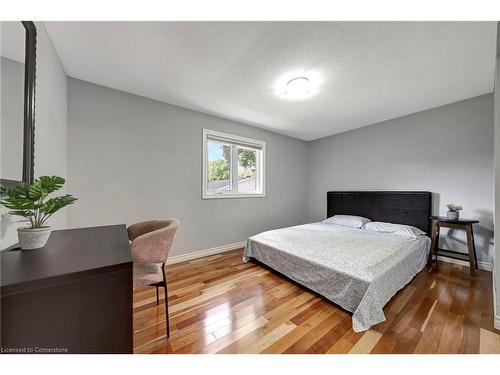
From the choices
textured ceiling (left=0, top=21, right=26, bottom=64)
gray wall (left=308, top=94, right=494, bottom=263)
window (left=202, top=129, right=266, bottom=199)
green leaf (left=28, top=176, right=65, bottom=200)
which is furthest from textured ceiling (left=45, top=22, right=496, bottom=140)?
green leaf (left=28, top=176, right=65, bottom=200)

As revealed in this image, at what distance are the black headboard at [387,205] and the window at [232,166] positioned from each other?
5.19 ft

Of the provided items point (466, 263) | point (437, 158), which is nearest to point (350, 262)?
point (466, 263)

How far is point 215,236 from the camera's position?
3.08m

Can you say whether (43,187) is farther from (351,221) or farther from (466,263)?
(466,263)

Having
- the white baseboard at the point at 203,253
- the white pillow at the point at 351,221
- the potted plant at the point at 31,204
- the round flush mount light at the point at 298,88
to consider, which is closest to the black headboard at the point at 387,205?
the white pillow at the point at 351,221

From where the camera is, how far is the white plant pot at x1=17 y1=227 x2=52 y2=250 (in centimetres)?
86

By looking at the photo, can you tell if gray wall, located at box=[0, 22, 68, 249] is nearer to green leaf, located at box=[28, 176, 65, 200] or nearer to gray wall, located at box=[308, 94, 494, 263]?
green leaf, located at box=[28, 176, 65, 200]

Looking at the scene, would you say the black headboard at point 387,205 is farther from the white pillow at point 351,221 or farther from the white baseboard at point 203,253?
the white baseboard at point 203,253

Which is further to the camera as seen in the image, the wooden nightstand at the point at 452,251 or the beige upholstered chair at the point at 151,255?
the wooden nightstand at the point at 452,251

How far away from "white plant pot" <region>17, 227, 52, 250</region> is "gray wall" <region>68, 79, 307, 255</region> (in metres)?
1.45

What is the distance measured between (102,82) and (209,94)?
1.17m

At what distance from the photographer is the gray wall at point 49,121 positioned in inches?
50.3
